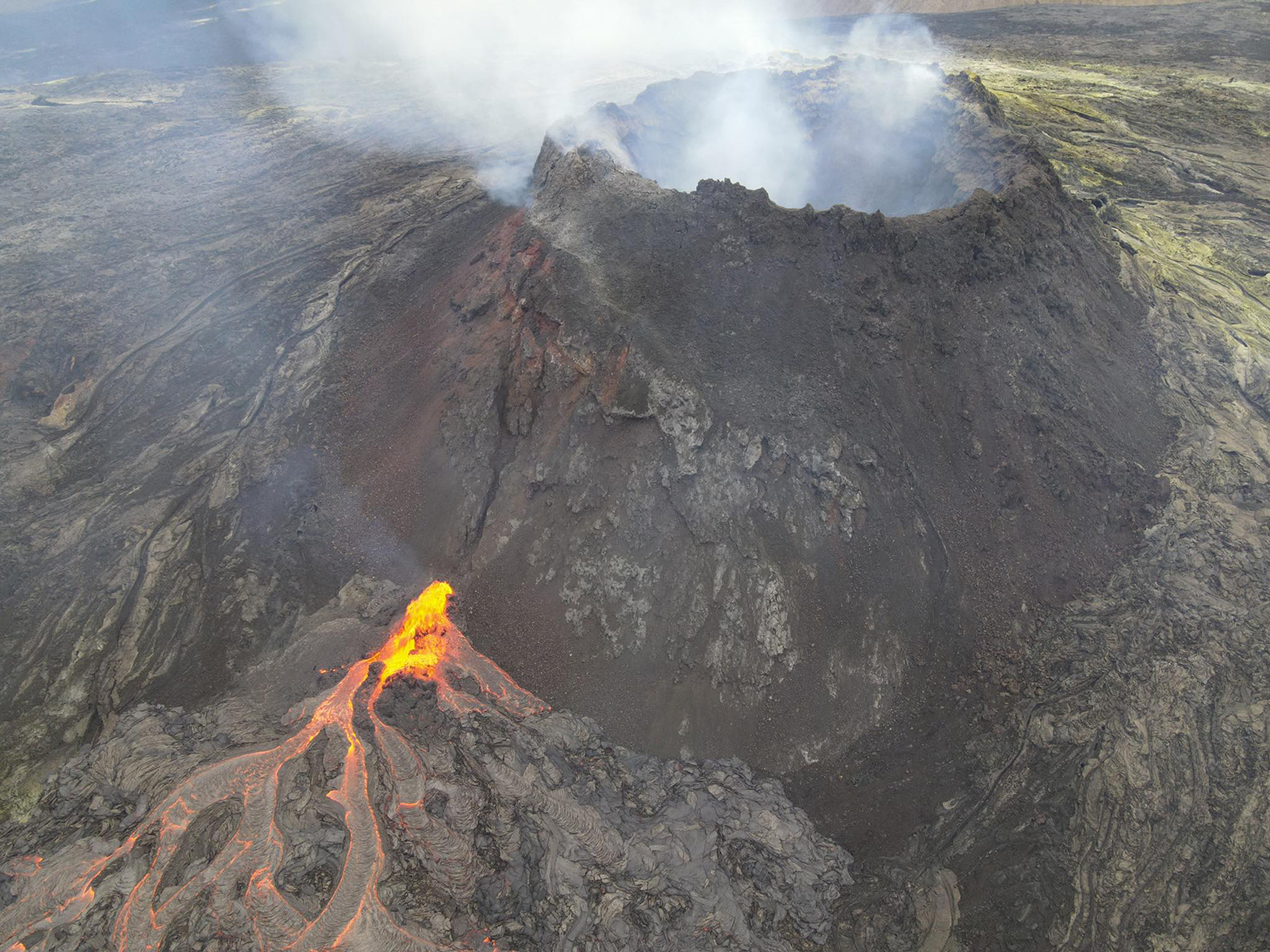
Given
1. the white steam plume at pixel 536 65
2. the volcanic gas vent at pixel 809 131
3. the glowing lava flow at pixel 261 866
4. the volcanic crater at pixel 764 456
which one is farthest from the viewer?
the white steam plume at pixel 536 65

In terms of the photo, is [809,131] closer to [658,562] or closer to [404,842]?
[658,562]

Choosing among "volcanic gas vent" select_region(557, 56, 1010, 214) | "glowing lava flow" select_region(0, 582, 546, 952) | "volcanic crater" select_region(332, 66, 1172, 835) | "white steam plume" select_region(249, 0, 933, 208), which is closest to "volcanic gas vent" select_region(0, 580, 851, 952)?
"glowing lava flow" select_region(0, 582, 546, 952)

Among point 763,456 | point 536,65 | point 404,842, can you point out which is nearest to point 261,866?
point 404,842

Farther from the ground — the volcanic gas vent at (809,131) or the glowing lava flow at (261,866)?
the volcanic gas vent at (809,131)

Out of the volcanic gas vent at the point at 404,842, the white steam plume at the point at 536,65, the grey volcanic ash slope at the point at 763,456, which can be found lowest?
the volcanic gas vent at the point at 404,842

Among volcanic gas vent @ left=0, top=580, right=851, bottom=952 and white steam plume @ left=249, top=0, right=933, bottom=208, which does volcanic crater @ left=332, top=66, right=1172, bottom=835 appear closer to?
volcanic gas vent @ left=0, top=580, right=851, bottom=952

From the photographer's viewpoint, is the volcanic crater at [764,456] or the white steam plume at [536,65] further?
the white steam plume at [536,65]

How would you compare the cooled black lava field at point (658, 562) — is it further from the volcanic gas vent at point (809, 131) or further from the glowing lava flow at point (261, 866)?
the volcanic gas vent at point (809, 131)

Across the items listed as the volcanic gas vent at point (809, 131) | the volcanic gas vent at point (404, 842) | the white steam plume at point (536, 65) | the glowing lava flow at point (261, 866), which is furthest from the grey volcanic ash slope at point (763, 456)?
the white steam plume at point (536, 65)
